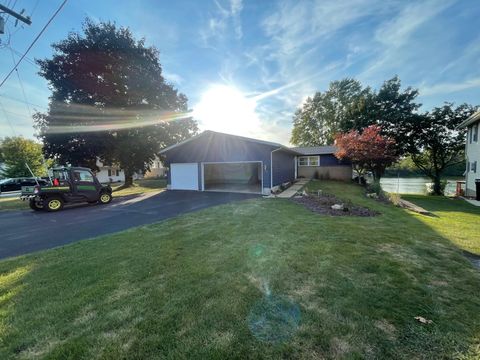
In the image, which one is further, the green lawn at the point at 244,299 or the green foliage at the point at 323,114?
the green foliage at the point at 323,114

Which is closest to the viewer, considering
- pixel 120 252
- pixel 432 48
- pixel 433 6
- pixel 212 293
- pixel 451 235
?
pixel 212 293

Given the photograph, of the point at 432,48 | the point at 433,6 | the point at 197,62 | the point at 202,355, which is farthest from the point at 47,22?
the point at 432,48

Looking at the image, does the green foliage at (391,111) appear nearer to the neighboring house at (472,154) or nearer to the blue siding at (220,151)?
the neighboring house at (472,154)

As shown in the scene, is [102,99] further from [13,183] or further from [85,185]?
[13,183]

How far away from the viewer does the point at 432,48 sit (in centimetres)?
988

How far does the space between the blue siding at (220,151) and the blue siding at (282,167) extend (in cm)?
69

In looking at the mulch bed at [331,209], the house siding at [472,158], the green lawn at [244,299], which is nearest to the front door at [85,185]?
the green lawn at [244,299]

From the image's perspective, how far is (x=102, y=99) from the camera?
18984 mm

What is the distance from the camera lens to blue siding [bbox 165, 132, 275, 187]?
44.8ft

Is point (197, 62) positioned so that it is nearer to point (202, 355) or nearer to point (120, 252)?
point (120, 252)

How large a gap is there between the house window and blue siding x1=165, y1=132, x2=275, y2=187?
10.6 m

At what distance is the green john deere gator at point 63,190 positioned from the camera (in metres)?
9.70

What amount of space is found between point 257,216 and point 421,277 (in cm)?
479

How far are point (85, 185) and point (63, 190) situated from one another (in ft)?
2.90
